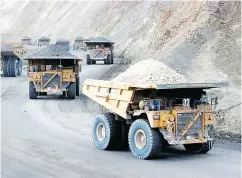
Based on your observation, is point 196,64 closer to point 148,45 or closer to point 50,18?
point 148,45

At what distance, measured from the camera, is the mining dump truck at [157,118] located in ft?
32.0

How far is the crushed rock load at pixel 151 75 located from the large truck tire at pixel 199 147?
1370 mm

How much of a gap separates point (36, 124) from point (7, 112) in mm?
2895

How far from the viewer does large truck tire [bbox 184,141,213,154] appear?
10491 mm

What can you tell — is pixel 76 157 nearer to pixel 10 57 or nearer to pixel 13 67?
pixel 13 67

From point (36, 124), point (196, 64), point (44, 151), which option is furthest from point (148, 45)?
point (44, 151)

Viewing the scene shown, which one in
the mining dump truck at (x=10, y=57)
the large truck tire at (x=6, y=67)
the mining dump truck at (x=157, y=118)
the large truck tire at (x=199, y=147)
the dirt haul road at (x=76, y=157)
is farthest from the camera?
the large truck tire at (x=6, y=67)

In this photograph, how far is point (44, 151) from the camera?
10820 millimetres

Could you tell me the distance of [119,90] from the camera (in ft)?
35.2

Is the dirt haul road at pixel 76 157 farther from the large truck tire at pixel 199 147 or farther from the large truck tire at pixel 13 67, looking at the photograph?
the large truck tire at pixel 13 67

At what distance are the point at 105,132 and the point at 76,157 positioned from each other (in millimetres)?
1141

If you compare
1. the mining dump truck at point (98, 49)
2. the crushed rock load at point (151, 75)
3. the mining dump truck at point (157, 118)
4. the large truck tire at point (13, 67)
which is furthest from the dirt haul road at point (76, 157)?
the mining dump truck at point (98, 49)

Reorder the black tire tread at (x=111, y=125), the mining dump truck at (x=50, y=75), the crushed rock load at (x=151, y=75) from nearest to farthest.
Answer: the crushed rock load at (x=151, y=75) < the black tire tread at (x=111, y=125) < the mining dump truck at (x=50, y=75)

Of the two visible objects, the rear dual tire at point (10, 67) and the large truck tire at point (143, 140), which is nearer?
the large truck tire at point (143, 140)
